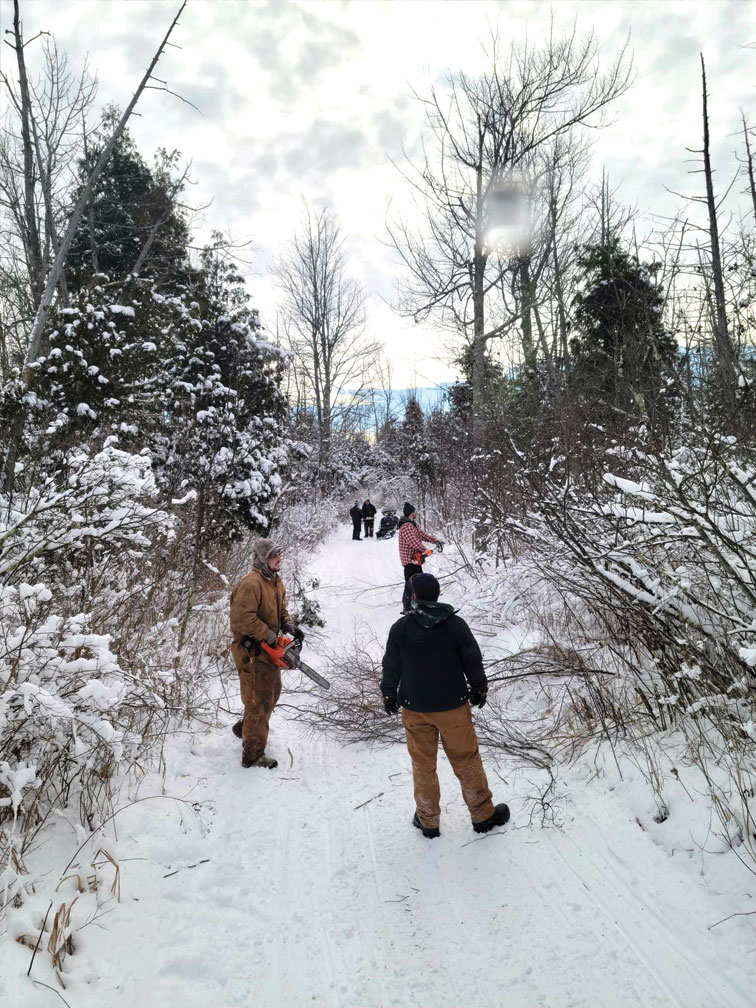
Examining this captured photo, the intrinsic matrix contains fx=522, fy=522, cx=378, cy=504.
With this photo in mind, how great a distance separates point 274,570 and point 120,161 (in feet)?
49.5

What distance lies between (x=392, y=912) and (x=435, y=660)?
127 cm

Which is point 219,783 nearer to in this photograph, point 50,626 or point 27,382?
point 50,626

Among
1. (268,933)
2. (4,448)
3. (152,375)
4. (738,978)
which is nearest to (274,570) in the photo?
(268,933)

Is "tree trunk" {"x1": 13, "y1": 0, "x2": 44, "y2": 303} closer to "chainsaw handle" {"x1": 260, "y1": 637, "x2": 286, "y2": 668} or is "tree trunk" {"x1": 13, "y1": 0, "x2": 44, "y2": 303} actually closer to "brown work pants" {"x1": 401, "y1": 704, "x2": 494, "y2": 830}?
"chainsaw handle" {"x1": 260, "y1": 637, "x2": 286, "y2": 668}

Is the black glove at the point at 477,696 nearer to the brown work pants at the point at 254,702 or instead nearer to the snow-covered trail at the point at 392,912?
the snow-covered trail at the point at 392,912

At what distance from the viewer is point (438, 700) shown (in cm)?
313

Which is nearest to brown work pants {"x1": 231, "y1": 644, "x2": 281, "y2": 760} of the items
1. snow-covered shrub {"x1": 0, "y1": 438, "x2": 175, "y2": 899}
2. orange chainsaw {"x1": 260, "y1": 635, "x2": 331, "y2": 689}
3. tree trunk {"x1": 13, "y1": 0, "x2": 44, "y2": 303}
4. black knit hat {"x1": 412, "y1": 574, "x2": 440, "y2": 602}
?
orange chainsaw {"x1": 260, "y1": 635, "x2": 331, "y2": 689}

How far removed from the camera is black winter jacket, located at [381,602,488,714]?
3141 millimetres

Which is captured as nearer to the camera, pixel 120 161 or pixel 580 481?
pixel 580 481

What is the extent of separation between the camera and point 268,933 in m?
2.53

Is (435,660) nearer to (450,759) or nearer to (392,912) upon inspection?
(450,759)

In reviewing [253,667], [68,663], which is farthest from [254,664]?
[68,663]

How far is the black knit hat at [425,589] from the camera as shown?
3.24 metres

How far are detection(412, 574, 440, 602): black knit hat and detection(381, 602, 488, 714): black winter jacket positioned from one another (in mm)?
39
